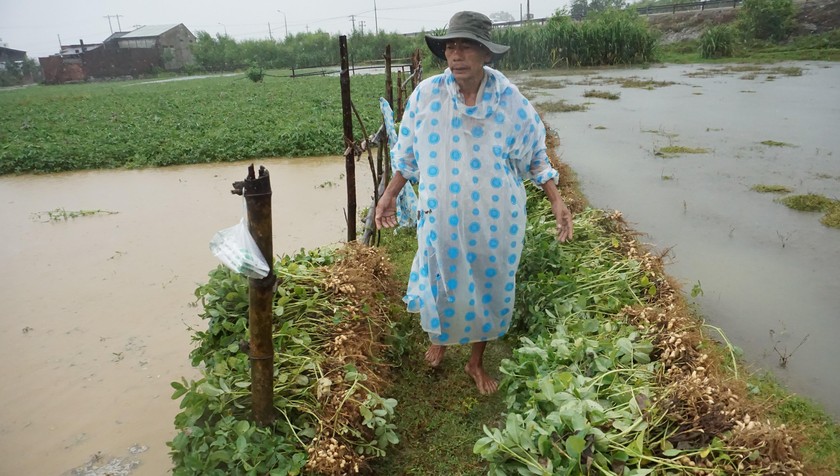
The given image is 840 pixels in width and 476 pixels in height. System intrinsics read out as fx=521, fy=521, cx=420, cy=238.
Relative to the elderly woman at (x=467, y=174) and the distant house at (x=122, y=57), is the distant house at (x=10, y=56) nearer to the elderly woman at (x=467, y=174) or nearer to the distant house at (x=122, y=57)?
the distant house at (x=122, y=57)

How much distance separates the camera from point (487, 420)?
2455 millimetres

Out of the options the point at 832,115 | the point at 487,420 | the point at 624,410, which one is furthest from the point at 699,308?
the point at 832,115

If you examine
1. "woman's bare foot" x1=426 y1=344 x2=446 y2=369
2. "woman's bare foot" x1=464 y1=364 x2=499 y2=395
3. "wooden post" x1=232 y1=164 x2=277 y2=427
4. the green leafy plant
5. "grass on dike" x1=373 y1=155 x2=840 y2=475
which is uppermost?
"wooden post" x1=232 y1=164 x2=277 y2=427

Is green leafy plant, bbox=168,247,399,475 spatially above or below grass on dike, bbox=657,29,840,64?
below

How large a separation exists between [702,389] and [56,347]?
3661 mm

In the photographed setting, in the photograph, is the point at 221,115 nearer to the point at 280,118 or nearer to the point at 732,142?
the point at 280,118

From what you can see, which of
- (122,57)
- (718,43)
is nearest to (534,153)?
(718,43)

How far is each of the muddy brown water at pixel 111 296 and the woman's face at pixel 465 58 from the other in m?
2.20

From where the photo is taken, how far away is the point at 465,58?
7.02 ft

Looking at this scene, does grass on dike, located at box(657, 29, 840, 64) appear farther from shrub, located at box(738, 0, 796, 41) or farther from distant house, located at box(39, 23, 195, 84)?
distant house, located at box(39, 23, 195, 84)

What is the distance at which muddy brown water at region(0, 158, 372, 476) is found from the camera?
2609 millimetres

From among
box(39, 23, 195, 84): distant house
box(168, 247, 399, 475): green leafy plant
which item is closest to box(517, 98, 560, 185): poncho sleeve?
box(168, 247, 399, 475): green leafy plant

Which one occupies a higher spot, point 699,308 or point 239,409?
point 239,409

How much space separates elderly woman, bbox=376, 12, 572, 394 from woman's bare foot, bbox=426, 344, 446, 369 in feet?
1.15
